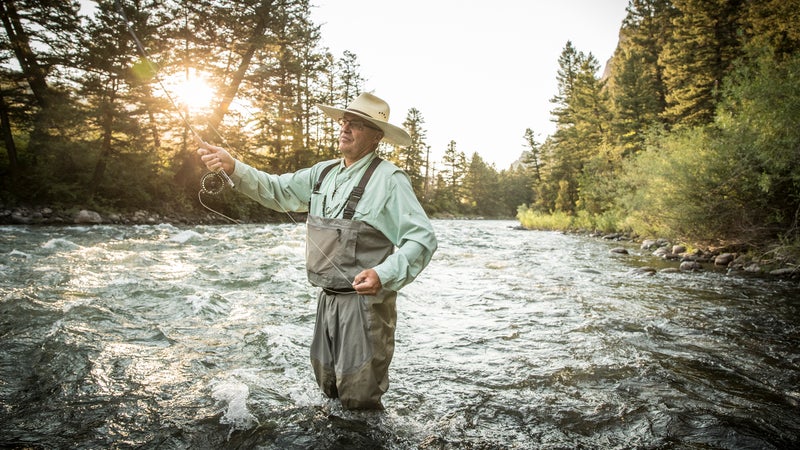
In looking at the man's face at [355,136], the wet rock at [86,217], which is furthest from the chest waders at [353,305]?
the wet rock at [86,217]

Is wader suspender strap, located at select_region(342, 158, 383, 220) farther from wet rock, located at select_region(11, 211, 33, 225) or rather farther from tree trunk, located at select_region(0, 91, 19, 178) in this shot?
tree trunk, located at select_region(0, 91, 19, 178)

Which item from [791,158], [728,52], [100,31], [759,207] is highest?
[728,52]

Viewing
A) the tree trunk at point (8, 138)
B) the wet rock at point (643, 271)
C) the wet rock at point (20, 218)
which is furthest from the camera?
the tree trunk at point (8, 138)

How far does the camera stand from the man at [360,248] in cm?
250

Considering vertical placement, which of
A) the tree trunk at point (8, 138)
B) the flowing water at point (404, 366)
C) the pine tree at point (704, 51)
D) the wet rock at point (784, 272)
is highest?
the pine tree at point (704, 51)

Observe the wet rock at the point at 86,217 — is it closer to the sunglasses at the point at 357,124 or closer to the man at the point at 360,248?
the man at the point at 360,248

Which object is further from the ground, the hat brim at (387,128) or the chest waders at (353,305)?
the hat brim at (387,128)

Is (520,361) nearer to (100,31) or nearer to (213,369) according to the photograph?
(213,369)

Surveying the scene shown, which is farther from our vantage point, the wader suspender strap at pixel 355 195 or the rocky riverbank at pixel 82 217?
the rocky riverbank at pixel 82 217

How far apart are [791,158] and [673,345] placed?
338 inches

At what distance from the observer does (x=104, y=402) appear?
2758 mm

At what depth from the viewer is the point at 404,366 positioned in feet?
13.1

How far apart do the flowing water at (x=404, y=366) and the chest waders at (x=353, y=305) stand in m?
0.38

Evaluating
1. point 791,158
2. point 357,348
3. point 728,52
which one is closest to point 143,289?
point 357,348
